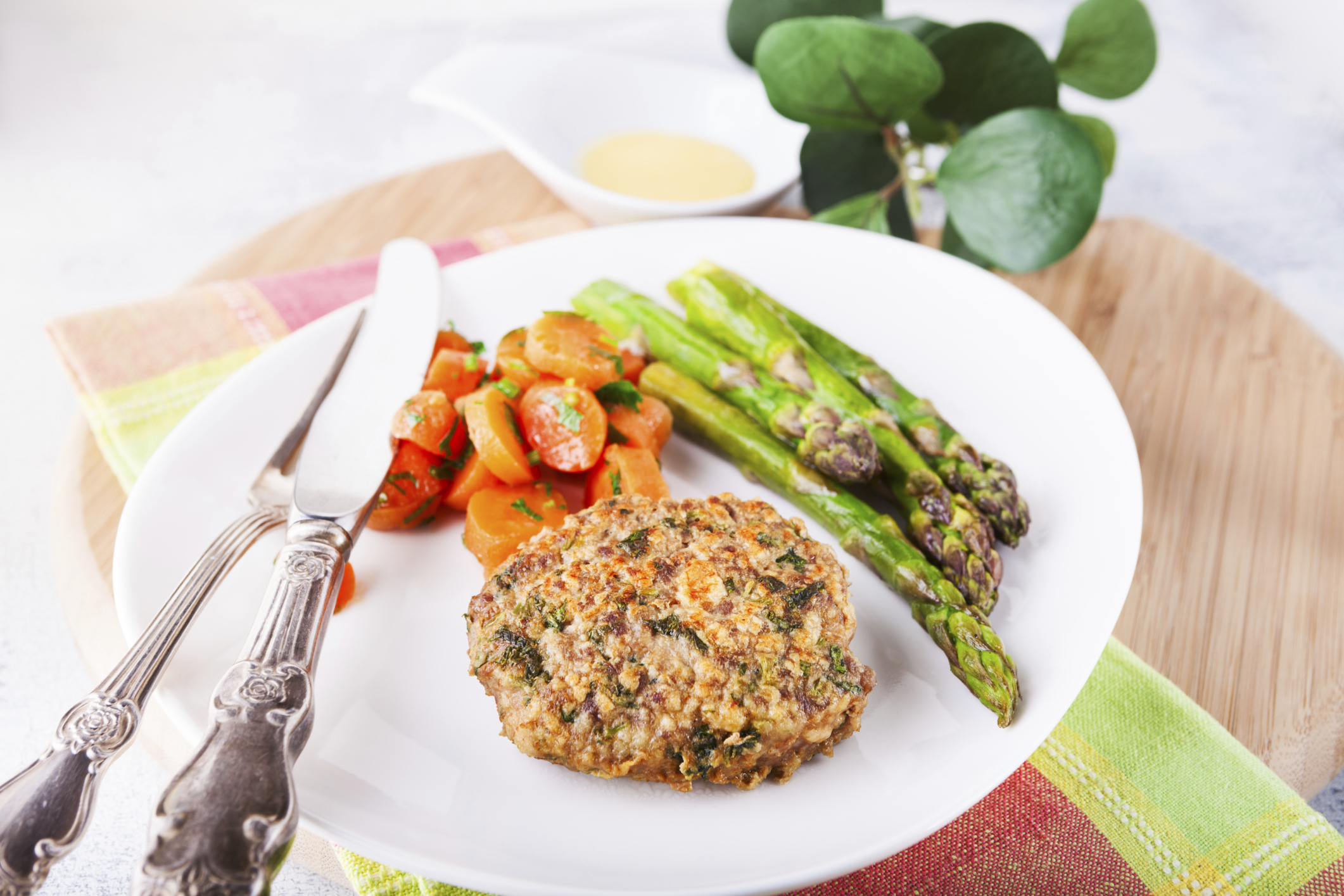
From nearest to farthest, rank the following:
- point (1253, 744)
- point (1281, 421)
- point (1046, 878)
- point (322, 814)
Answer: point (322, 814) → point (1046, 878) → point (1253, 744) → point (1281, 421)

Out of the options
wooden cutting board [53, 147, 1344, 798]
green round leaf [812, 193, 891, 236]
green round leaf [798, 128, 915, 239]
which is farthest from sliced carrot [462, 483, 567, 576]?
green round leaf [798, 128, 915, 239]

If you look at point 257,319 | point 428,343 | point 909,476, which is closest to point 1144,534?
point 909,476

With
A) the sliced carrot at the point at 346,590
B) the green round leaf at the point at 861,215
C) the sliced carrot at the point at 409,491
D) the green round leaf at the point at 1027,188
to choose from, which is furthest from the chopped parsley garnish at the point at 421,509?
the green round leaf at the point at 1027,188

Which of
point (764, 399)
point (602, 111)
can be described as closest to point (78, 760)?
point (764, 399)

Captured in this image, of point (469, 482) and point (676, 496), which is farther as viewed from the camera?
point (676, 496)

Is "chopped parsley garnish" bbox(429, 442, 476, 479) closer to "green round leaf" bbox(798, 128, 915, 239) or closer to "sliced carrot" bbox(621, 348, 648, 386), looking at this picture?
"sliced carrot" bbox(621, 348, 648, 386)

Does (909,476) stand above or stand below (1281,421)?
above

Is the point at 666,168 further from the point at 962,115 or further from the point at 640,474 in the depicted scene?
the point at 640,474

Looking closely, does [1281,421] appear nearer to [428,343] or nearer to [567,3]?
[428,343]
